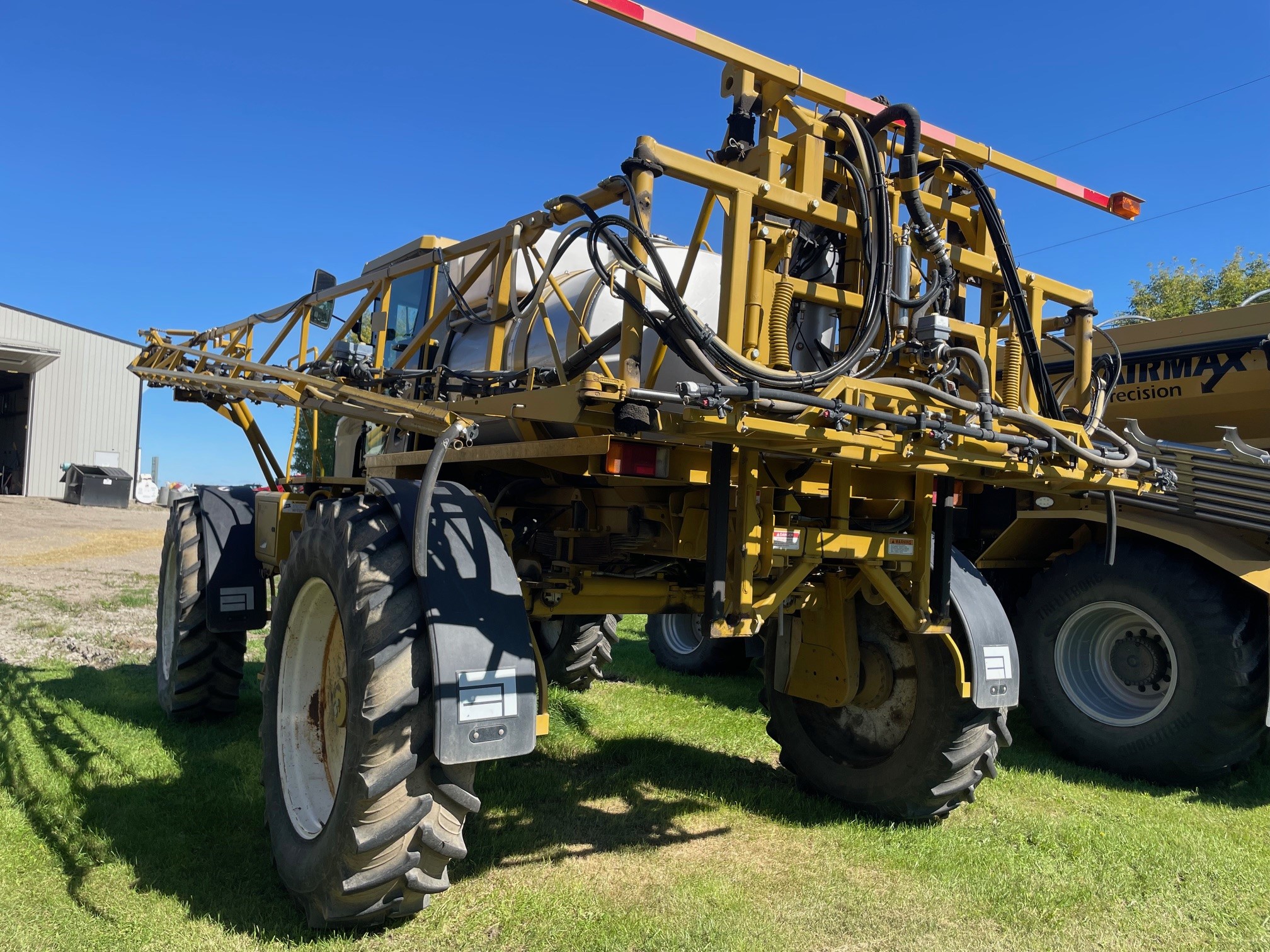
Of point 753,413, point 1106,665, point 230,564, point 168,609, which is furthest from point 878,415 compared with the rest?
point 168,609

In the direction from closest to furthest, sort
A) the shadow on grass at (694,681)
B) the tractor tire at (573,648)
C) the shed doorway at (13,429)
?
the tractor tire at (573,648)
the shadow on grass at (694,681)
the shed doorway at (13,429)

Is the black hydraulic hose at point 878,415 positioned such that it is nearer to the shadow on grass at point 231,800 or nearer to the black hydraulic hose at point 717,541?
the black hydraulic hose at point 717,541

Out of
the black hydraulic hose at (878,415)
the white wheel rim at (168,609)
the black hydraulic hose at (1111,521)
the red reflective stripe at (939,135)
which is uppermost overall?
the red reflective stripe at (939,135)

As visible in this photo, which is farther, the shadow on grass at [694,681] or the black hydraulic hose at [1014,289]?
the shadow on grass at [694,681]

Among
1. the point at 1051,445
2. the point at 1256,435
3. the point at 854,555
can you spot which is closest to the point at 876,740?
the point at 854,555

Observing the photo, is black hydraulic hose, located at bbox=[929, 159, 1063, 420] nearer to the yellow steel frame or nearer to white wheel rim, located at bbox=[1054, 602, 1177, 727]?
the yellow steel frame

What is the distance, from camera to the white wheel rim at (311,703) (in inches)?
141

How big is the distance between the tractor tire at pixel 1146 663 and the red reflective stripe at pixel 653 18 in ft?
14.5

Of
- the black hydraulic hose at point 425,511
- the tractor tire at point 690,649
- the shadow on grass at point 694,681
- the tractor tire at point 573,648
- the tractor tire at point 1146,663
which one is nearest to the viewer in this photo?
the black hydraulic hose at point 425,511

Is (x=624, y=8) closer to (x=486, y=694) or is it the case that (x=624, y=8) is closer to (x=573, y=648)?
(x=486, y=694)

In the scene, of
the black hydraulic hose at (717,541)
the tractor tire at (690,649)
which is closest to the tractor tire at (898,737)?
the black hydraulic hose at (717,541)

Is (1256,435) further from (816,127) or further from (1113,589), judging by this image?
(816,127)

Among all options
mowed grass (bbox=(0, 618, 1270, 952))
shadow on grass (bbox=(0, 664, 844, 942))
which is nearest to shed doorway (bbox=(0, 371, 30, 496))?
shadow on grass (bbox=(0, 664, 844, 942))

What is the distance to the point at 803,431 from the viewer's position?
2.67m
